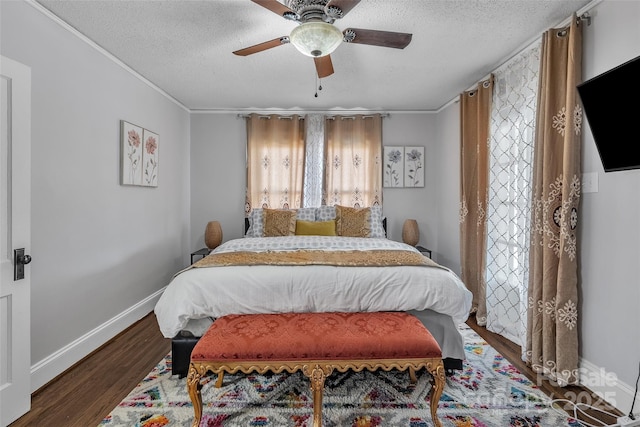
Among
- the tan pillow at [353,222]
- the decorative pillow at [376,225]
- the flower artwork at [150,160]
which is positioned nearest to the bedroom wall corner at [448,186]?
the decorative pillow at [376,225]

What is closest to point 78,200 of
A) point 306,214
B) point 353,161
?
point 306,214

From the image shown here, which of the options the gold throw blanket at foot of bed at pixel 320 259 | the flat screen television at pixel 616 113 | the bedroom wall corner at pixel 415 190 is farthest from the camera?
the bedroom wall corner at pixel 415 190

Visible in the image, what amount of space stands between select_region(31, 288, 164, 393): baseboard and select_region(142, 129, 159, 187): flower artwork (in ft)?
4.14

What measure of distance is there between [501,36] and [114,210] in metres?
3.50

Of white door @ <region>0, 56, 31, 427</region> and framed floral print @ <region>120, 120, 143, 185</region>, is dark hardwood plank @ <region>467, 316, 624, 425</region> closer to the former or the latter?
white door @ <region>0, 56, 31, 427</region>

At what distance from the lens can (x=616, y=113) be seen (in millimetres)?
1517

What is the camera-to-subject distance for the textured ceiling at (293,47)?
210cm

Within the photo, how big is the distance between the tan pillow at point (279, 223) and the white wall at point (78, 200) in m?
1.25

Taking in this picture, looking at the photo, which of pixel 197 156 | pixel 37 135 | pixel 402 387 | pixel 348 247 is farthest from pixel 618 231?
pixel 197 156

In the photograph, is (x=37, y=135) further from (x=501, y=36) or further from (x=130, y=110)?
(x=501, y=36)

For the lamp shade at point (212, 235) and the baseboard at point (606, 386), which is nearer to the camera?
the baseboard at point (606, 386)

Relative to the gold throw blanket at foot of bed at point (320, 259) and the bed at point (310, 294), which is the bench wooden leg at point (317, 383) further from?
the gold throw blanket at foot of bed at point (320, 259)

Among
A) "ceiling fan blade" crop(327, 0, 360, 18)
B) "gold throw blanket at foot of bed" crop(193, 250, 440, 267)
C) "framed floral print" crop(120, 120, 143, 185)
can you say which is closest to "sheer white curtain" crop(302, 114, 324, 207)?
"gold throw blanket at foot of bed" crop(193, 250, 440, 267)

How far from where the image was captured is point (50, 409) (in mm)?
1843
